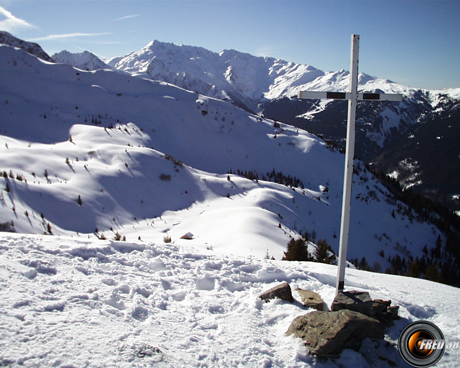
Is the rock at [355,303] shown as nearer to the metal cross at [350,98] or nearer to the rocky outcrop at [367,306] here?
the rocky outcrop at [367,306]

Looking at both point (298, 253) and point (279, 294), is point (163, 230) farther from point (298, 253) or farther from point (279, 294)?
point (279, 294)

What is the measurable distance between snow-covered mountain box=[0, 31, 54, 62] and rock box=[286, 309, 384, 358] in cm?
5655

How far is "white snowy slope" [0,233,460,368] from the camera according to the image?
3283 mm

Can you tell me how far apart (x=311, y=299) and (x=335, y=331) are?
128 centimetres

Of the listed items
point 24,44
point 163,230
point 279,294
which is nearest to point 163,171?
point 163,230

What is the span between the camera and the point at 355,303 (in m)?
4.40

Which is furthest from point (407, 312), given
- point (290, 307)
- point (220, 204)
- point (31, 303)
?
point (220, 204)

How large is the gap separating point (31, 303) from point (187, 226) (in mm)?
→ 12761

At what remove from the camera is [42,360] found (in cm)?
290

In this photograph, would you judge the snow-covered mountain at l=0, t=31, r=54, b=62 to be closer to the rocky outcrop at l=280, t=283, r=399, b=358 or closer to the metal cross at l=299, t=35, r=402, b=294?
the metal cross at l=299, t=35, r=402, b=294

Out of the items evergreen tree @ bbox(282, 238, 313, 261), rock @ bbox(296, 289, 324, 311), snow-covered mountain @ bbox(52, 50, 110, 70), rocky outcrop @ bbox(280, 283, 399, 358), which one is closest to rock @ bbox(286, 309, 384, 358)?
rocky outcrop @ bbox(280, 283, 399, 358)

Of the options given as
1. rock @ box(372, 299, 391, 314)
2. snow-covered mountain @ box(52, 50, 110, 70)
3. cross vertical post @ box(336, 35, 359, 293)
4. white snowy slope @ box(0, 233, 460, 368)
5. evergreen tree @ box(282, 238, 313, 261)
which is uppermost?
snow-covered mountain @ box(52, 50, 110, 70)

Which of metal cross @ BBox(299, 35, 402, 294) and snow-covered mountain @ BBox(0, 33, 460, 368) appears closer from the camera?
snow-covered mountain @ BBox(0, 33, 460, 368)

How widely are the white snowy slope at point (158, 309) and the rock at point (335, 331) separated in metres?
0.11
